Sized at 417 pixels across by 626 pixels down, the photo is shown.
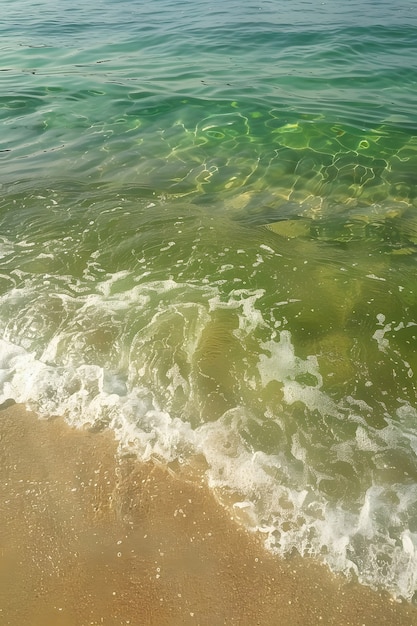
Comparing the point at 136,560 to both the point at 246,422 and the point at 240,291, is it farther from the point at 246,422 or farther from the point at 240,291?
the point at 240,291

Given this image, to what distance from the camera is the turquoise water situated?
3240mm

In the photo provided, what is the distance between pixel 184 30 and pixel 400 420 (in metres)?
19.6

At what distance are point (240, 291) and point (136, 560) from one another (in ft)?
10.1

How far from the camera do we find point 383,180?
750 cm

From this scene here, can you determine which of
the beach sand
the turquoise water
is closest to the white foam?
the turquoise water

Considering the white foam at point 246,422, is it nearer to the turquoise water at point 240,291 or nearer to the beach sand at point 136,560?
the turquoise water at point 240,291

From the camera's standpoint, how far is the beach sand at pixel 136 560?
256 cm

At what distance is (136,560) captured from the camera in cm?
279

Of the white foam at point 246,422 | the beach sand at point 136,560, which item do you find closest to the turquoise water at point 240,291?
the white foam at point 246,422

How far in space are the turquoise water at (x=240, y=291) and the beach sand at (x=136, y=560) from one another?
0.59ft

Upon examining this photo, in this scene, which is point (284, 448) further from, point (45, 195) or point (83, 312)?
point (45, 195)

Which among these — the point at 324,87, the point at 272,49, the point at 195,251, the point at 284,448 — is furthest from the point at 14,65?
the point at 284,448

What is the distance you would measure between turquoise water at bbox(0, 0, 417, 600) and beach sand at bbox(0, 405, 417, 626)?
7.1 inches

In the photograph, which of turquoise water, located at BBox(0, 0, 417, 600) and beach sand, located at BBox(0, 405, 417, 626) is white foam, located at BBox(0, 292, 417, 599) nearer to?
turquoise water, located at BBox(0, 0, 417, 600)
